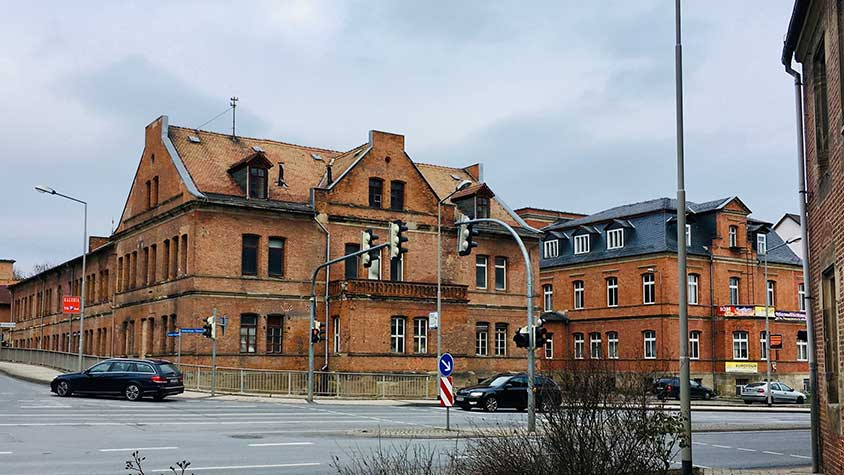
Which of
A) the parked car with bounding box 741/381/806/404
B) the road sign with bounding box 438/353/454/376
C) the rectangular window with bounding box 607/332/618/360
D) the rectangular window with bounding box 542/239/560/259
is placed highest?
the rectangular window with bounding box 542/239/560/259

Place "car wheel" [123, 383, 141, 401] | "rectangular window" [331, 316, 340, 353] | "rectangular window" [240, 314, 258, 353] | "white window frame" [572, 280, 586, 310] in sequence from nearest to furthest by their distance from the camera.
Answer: "car wheel" [123, 383, 141, 401] < "rectangular window" [240, 314, 258, 353] < "rectangular window" [331, 316, 340, 353] < "white window frame" [572, 280, 586, 310]

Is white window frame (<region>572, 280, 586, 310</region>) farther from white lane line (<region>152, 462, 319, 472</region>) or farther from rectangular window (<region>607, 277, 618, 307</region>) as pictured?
white lane line (<region>152, 462, 319, 472</region>)

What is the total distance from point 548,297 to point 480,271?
17.0 m

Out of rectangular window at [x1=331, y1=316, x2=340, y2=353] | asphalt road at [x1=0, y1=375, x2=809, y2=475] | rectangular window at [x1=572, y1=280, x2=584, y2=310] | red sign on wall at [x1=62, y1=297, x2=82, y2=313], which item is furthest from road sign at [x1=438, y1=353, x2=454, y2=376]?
rectangular window at [x1=572, y1=280, x2=584, y2=310]

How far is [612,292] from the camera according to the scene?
63.7 metres

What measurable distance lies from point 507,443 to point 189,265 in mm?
36508

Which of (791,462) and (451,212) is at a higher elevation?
(451,212)

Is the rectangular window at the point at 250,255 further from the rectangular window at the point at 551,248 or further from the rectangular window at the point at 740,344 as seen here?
the rectangular window at the point at 740,344

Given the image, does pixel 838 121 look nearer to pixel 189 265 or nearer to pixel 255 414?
pixel 255 414

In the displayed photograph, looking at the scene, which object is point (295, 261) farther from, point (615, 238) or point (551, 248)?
point (551, 248)

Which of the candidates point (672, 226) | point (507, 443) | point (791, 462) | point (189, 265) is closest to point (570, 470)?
point (507, 443)

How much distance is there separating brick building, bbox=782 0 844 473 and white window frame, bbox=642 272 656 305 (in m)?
45.2

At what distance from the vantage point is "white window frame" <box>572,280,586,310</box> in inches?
2601

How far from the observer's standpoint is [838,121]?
12.5m
